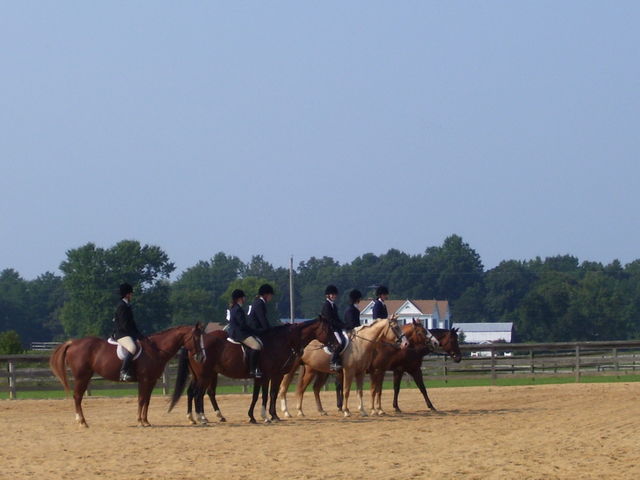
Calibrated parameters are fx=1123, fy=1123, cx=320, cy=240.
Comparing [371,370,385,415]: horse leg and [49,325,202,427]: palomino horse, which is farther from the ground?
[49,325,202,427]: palomino horse

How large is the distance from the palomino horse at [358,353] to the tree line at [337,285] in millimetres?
58999

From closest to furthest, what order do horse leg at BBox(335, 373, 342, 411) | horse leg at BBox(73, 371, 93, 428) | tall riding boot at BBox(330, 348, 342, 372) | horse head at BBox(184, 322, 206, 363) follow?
horse leg at BBox(73, 371, 93, 428)
horse head at BBox(184, 322, 206, 363)
tall riding boot at BBox(330, 348, 342, 372)
horse leg at BBox(335, 373, 342, 411)

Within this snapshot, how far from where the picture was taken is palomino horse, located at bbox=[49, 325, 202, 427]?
17000 millimetres

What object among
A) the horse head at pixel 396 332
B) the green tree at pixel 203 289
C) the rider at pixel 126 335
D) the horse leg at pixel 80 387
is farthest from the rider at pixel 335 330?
the green tree at pixel 203 289

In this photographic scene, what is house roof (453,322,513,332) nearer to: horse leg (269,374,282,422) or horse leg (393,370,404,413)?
horse leg (393,370,404,413)

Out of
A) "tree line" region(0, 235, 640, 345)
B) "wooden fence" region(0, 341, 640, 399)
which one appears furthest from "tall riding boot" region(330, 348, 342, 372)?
"tree line" region(0, 235, 640, 345)

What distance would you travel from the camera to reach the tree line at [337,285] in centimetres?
7994

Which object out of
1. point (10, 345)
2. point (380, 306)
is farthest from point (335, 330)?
point (10, 345)

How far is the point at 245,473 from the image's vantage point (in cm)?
1166

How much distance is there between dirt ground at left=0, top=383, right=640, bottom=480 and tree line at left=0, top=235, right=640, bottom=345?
192 feet

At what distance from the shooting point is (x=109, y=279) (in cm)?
7981

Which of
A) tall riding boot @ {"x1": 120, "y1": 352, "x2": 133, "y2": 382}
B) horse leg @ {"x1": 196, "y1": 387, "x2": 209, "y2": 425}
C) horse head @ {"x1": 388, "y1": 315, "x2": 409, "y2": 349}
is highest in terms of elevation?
horse head @ {"x1": 388, "y1": 315, "x2": 409, "y2": 349}

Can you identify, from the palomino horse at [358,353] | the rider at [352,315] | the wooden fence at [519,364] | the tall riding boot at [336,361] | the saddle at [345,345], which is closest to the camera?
the tall riding boot at [336,361]

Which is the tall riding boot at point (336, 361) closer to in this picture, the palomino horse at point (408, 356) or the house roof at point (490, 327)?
the palomino horse at point (408, 356)
